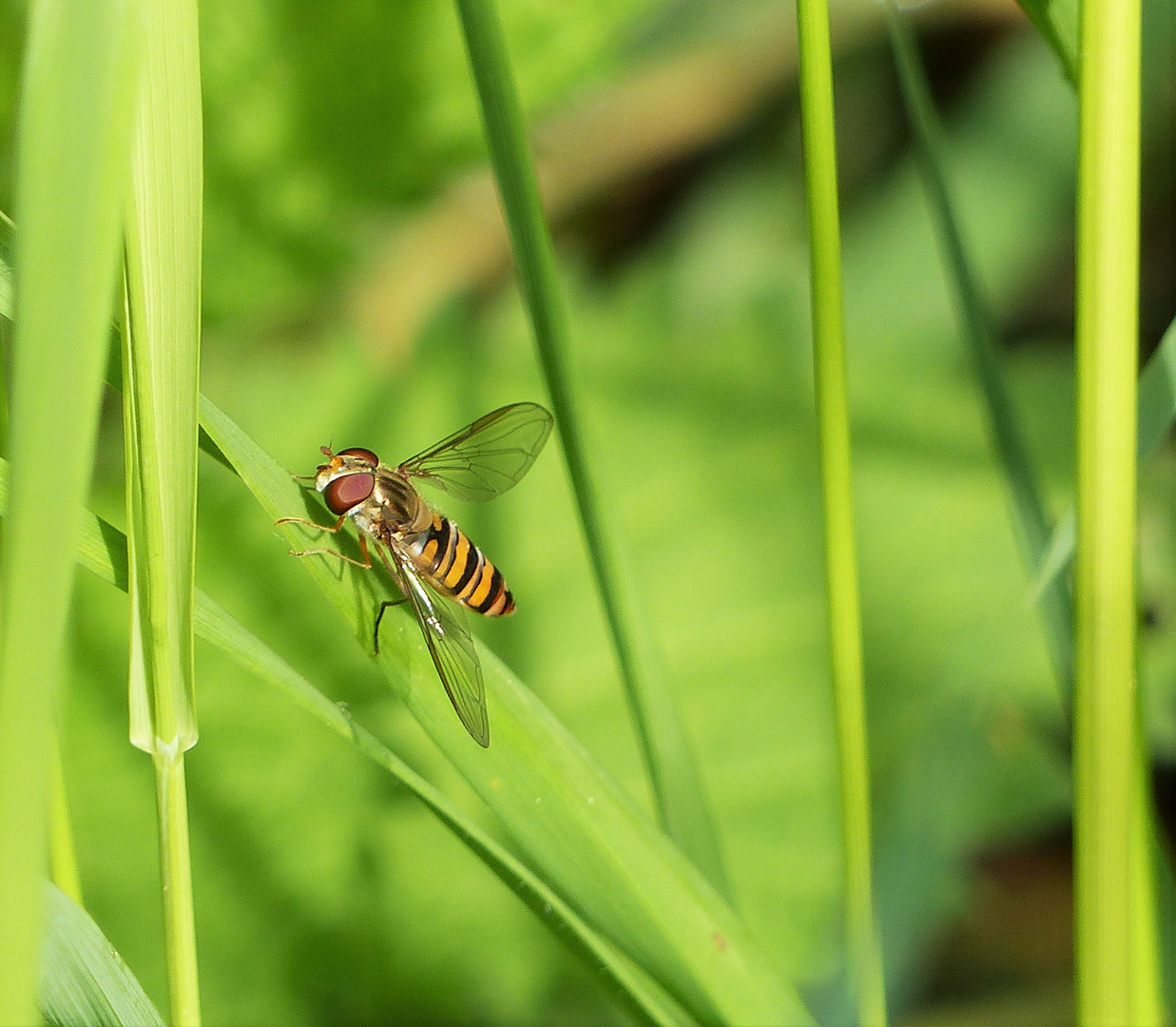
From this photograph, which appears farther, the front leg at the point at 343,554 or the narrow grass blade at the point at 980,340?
the narrow grass blade at the point at 980,340

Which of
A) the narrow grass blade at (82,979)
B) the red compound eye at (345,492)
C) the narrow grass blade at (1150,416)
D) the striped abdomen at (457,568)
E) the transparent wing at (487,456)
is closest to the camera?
the narrow grass blade at (82,979)

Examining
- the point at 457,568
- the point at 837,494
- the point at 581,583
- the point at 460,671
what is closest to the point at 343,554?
the point at 460,671

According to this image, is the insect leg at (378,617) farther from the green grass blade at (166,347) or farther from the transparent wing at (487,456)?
the transparent wing at (487,456)

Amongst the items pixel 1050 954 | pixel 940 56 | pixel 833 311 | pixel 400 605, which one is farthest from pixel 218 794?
pixel 940 56

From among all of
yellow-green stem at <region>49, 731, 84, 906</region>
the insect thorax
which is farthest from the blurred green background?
yellow-green stem at <region>49, 731, 84, 906</region>

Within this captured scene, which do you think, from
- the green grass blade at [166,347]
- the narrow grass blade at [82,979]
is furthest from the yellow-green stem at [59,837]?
the green grass blade at [166,347]

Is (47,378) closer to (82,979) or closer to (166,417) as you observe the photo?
(166,417)

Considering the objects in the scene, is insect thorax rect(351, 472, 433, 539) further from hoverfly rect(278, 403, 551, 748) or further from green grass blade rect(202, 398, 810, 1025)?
green grass blade rect(202, 398, 810, 1025)

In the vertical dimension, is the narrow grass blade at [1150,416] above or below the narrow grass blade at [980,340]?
below
